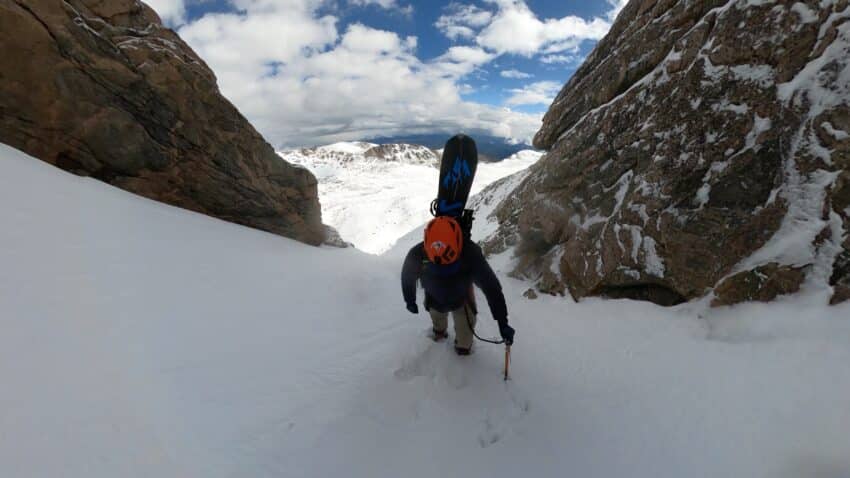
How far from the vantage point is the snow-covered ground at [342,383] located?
9.64 ft

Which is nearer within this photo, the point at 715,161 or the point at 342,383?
the point at 342,383

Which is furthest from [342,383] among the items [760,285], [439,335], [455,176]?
[760,285]

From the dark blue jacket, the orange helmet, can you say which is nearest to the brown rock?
the dark blue jacket

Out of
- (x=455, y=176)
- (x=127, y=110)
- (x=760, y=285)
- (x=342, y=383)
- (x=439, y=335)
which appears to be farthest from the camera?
(x=127, y=110)

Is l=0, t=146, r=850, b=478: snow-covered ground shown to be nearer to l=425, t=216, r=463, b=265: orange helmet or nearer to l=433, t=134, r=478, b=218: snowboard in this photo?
l=425, t=216, r=463, b=265: orange helmet

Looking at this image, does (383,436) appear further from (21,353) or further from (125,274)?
(125,274)

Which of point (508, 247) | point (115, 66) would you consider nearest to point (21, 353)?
point (115, 66)

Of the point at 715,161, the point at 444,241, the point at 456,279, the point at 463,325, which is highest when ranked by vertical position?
the point at 715,161

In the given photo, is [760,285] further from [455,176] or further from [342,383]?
[342,383]

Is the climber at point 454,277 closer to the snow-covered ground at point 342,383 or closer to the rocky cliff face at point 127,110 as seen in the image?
the snow-covered ground at point 342,383

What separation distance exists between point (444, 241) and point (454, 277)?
0.65 meters

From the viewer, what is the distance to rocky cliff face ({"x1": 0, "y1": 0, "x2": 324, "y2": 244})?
27.9 ft

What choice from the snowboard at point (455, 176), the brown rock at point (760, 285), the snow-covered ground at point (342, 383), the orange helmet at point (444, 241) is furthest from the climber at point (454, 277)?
the brown rock at point (760, 285)

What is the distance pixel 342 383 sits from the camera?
4.70 metres
